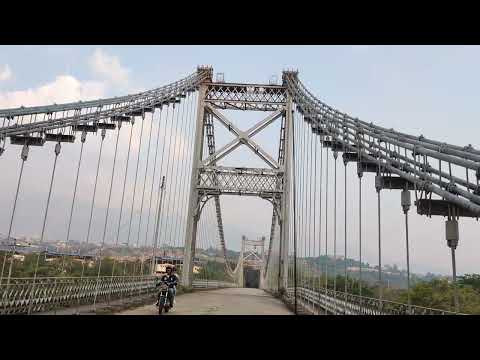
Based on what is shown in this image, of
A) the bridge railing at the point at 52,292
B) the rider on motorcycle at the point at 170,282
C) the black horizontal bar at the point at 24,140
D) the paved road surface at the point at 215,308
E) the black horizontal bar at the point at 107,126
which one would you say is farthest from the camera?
the black horizontal bar at the point at 107,126

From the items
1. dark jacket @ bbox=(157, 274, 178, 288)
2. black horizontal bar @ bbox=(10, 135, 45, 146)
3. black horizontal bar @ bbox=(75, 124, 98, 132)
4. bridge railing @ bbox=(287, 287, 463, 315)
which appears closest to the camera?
bridge railing @ bbox=(287, 287, 463, 315)

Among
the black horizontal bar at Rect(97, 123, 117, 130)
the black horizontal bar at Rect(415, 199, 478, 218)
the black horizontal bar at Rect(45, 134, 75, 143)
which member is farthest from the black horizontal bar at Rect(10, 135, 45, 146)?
the black horizontal bar at Rect(415, 199, 478, 218)

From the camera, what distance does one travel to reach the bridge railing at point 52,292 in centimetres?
941

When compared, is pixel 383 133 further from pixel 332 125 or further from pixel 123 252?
pixel 123 252

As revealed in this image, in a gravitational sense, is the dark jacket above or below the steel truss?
below

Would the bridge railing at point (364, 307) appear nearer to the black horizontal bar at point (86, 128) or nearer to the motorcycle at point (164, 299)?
the motorcycle at point (164, 299)

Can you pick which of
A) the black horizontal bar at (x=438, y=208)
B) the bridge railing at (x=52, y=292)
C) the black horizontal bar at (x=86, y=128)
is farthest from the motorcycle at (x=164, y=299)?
the black horizontal bar at (x=86, y=128)

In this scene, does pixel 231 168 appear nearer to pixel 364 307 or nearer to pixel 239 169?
pixel 239 169

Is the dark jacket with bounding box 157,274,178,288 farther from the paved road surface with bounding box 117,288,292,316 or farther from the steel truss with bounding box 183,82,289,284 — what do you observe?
the steel truss with bounding box 183,82,289,284

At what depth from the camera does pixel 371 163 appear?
12.8m

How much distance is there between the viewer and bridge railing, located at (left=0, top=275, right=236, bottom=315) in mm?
9413

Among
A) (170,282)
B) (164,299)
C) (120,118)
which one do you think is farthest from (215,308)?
(120,118)
